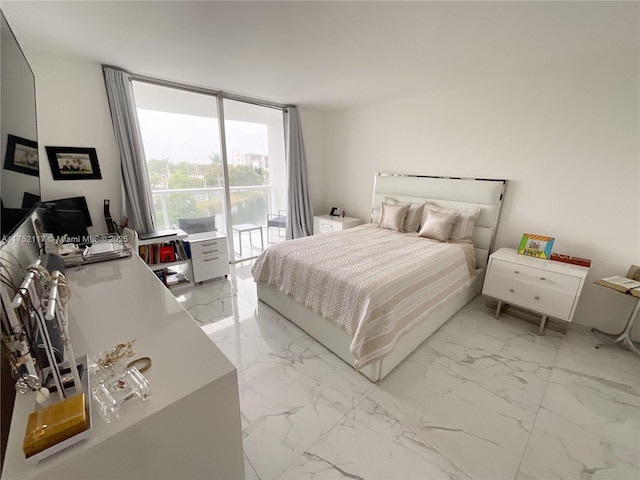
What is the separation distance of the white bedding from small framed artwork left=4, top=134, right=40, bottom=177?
1.71 metres

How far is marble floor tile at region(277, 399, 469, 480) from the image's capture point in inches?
51.6

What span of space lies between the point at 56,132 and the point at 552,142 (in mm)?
4700

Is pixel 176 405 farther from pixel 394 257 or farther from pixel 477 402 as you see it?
pixel 394 257

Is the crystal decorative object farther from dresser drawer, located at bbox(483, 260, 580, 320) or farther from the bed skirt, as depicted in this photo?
dresser drawer, located at bbox(483, 260, 580, 320)

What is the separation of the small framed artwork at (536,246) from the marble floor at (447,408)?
0.73 m

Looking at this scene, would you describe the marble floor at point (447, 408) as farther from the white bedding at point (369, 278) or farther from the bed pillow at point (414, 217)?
the bed pillow at point (414, 217)

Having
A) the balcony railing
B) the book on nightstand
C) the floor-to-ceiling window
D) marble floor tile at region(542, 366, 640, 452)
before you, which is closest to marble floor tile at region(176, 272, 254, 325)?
the floor-to-ceiling window

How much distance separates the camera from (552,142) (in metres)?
2.50

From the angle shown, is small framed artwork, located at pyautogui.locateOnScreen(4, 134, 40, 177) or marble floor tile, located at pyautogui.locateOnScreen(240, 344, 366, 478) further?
marble floor tile, located at pyautogui.locateOnScreen(240, 344, 366, 478)

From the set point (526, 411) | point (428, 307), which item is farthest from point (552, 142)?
point (526, 411)

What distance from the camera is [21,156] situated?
1.20 meters

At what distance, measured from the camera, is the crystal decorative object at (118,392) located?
0.73 meters

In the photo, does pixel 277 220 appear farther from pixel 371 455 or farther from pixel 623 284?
pixel 623 284

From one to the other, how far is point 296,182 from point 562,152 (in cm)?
323
